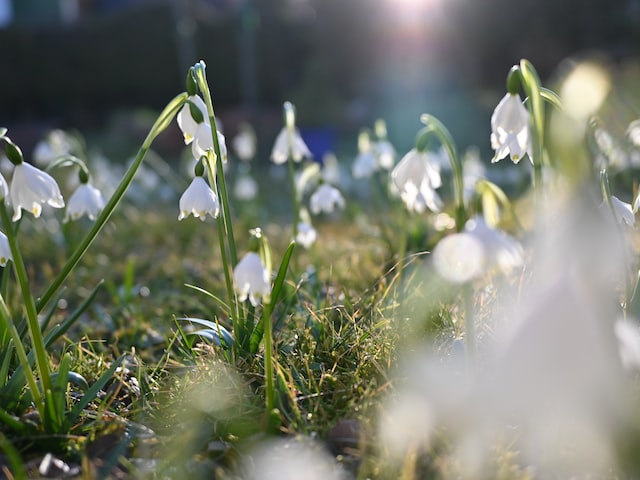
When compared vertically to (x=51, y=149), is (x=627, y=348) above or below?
below

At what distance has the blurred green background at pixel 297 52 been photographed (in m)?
13.6

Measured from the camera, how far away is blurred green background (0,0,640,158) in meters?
13.6

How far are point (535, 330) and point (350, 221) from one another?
12.5ft

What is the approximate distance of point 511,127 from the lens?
5.61ft

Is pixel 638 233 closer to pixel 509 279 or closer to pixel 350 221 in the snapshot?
pixel 509 279

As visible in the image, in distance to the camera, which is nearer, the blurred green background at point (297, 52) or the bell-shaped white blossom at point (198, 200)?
the bell-shaped white blossom at point (198, 200)

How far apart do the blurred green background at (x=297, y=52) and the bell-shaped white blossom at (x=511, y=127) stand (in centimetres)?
1175

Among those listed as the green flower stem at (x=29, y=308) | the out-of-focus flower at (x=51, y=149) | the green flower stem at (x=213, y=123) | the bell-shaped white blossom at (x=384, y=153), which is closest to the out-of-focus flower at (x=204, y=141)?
the green flower stem at (x=213, y=123)

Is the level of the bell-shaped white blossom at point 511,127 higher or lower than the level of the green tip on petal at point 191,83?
higher

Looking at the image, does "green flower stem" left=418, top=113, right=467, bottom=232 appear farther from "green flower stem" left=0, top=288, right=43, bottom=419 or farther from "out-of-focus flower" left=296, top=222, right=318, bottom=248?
"out-of-focus flower" left=296, top=222, right=318, bottom=248

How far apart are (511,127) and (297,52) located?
1407cm

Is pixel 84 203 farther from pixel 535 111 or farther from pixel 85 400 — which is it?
pixel 535 111

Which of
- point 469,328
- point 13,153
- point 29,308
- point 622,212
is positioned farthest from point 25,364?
point 622,212

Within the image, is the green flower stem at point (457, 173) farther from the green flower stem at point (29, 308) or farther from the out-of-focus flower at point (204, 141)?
the green flower stem at point (29, 308)
